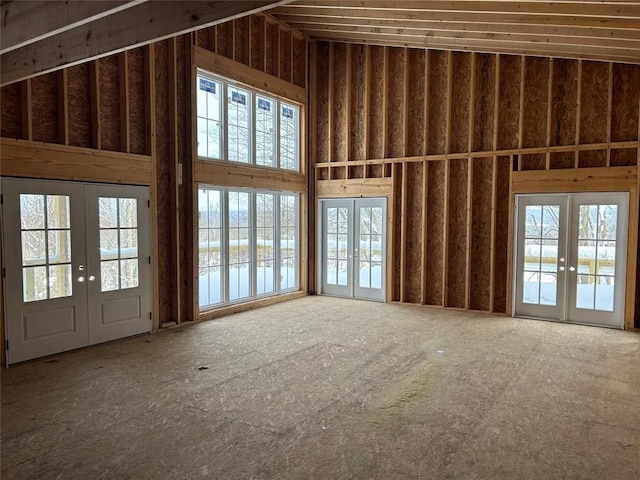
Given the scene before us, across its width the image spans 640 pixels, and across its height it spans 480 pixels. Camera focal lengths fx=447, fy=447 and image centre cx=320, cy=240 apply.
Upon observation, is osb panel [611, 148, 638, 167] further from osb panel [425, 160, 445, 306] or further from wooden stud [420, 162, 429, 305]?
wooden stud [420, 162, 429, 305]

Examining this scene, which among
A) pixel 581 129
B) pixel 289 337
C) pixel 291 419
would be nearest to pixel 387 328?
pixel 289 337

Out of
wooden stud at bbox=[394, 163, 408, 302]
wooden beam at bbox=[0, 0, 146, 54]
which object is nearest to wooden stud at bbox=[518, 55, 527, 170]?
wooden stud at bbox=[394, 163, 408, 302]

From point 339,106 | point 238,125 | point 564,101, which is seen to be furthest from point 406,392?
point 339,106

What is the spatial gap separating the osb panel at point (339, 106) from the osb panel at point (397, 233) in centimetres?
118

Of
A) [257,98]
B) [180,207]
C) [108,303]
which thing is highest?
[257,98]

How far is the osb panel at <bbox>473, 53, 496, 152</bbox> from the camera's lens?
765 cm

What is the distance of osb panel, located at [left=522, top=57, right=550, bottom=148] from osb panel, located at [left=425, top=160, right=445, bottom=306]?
150cm

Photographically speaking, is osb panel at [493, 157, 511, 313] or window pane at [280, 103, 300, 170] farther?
window pane at [280, 103, 300, 170]

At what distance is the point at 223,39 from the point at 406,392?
618cm

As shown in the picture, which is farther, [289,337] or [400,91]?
[400,91]

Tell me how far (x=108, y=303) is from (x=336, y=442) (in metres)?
3.91

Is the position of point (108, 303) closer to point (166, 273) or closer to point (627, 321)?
point (166, 273)

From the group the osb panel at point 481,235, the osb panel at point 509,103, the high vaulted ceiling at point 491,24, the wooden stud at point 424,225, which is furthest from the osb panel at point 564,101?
the wooden stud at point 424,225

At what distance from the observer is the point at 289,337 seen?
6.12 metres
